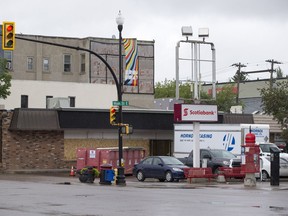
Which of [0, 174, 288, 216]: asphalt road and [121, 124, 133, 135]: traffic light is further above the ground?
[121, 124, 133, 135]: traffic light

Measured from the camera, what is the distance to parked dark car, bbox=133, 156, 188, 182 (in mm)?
39375

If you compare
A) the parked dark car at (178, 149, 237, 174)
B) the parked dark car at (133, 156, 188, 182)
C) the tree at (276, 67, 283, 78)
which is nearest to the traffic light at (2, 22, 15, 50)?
the parked dark car at (133, 156, 188, 182)

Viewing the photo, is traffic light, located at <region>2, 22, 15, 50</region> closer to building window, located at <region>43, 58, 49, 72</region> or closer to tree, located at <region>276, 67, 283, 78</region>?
building window, located at <region>43, 58, 49, 72</region>

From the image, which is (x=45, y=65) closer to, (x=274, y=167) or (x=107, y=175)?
(x=107, y=175)

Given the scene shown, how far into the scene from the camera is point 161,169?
40031mm

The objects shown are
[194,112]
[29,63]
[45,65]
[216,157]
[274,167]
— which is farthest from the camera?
[45,65]

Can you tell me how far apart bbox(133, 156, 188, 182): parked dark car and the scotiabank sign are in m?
3.02

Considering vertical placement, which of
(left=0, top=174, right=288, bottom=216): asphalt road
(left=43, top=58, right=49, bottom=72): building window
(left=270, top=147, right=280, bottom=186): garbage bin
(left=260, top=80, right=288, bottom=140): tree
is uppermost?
(left=43, top=58, right=49, bottom=72): building window

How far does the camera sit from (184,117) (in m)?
37.9

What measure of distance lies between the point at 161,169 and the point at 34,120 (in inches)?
545

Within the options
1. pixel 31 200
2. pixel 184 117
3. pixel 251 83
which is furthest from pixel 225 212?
pixel 251 83

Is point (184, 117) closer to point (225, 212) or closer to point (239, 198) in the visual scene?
point (239, 198)

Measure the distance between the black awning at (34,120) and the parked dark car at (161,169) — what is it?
1145cm

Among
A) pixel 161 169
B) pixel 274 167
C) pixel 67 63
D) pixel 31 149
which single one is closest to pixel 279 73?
pixel 67 63
